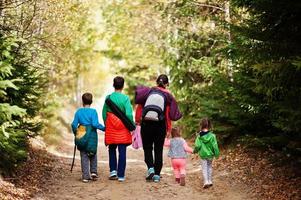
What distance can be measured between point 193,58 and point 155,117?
8.39 m

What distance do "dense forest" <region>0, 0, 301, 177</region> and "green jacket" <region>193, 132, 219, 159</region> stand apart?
1.09m

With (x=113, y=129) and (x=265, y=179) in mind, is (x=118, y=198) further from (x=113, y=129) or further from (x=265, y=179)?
(x=265, y=179)

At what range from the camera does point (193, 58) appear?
18.2 m

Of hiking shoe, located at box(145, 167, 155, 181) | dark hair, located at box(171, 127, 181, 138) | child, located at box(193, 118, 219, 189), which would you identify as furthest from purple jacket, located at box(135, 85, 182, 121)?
hiking shoe, located at box(145, 167, 155, 181)

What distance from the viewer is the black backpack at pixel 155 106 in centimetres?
1018

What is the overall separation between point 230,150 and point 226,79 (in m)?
2.08

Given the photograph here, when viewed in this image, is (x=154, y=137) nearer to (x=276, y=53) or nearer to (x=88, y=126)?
(x=88, y=126)

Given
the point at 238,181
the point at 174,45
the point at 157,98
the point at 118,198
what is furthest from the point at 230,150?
the point at 174,45

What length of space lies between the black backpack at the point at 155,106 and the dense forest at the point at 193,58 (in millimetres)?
1846

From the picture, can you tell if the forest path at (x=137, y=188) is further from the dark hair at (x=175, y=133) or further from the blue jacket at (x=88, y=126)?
the dark hair at (x=175, y=133)

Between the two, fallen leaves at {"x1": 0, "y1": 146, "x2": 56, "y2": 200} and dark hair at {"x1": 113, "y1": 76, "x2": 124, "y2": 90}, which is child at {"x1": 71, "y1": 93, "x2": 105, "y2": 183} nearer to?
dark hair at {"x1": 113, "y1": 76, "x2": 124, "y2": 90}

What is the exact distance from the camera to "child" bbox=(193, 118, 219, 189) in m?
10.3

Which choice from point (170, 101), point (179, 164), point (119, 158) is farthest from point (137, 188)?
point (170, 101)

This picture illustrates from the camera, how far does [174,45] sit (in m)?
19.7
